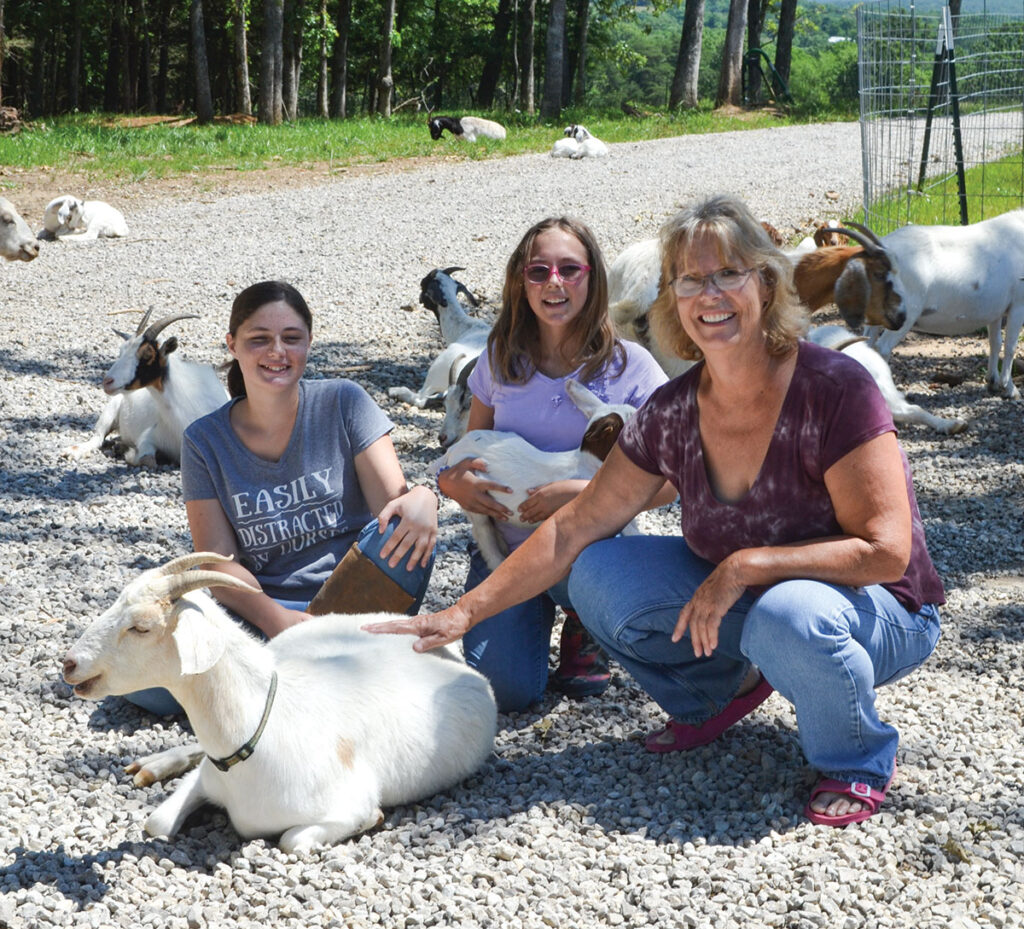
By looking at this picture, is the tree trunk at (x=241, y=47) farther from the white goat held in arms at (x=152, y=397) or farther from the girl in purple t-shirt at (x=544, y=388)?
the girl in purple t-shirt at (x=544, y=388)

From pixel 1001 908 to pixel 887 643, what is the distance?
661 millimetres

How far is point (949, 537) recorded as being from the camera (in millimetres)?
5363

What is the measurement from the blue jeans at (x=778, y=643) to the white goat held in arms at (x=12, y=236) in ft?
26.1

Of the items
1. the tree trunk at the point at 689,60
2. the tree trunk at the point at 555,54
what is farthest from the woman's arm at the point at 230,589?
the tree trunk at the point at 689,60

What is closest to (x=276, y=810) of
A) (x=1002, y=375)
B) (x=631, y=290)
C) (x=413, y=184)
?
(x=631, y=290)

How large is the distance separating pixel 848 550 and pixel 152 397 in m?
4.67

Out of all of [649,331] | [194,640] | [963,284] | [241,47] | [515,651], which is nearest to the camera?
[194,640]

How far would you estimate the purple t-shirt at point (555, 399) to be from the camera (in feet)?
12.5

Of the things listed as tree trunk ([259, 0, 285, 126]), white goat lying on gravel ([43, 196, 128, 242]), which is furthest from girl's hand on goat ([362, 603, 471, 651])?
tree trunk ([259, 0, 285, 126])

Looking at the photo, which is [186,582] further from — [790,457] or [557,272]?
[557,272]

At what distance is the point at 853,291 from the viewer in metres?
7.39

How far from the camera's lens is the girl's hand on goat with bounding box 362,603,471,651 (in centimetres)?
319

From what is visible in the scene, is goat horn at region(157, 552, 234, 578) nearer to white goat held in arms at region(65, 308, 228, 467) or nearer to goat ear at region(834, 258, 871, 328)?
white goat held in arms at region(65, 308, 228, 467)

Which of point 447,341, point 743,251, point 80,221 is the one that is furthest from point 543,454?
point 80,221
